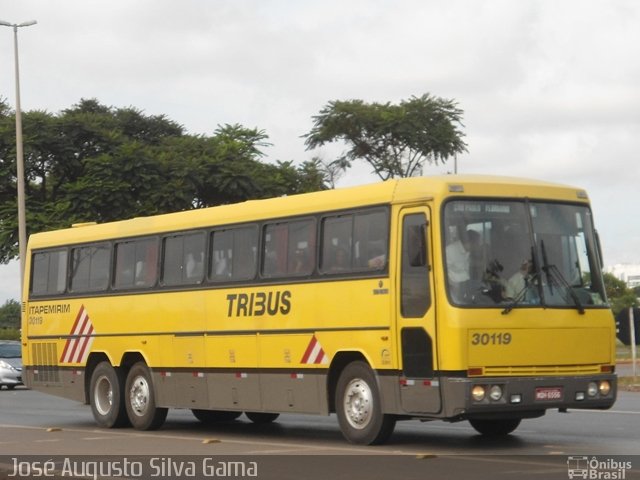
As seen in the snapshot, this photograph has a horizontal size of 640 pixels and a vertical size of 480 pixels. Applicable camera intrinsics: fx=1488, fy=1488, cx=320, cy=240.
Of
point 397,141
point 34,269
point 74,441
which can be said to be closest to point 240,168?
point 397,141

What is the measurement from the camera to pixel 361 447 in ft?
56.9

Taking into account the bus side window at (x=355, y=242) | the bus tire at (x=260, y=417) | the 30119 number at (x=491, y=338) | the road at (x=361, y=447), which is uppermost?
the bus side window at (x=355, y=242)

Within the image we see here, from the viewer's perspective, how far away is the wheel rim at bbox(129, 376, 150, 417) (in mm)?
22406

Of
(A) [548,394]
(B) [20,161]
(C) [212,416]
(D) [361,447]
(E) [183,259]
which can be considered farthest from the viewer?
(B) [20,161]

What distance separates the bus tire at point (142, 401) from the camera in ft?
73.0

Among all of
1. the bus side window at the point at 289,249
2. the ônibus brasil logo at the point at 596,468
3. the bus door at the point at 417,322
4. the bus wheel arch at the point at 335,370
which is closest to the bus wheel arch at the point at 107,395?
the bus side window at the point at 289,249

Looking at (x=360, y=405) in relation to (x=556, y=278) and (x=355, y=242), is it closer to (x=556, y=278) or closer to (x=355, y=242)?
(x=355, y=242)

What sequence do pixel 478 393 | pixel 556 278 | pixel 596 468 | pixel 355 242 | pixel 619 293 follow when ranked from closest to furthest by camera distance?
pixel 596 468 → pixel 478 393 → pixel 556 278 → pixel 355 242 → pixel 619 293

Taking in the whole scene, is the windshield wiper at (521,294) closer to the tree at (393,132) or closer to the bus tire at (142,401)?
the bus tire at (142,401)

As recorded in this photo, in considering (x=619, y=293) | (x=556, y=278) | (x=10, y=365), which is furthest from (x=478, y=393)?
(x=619, y=293)

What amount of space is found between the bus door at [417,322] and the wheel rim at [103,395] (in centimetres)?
749

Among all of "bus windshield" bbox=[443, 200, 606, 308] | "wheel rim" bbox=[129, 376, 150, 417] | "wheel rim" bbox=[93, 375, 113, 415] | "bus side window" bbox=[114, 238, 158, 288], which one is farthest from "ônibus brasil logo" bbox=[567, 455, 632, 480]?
"wheel rim" bbox=[93, 375, 113, 415]

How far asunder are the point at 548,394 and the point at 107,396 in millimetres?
8956

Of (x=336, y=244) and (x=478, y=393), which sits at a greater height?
(x=336, y=244)
